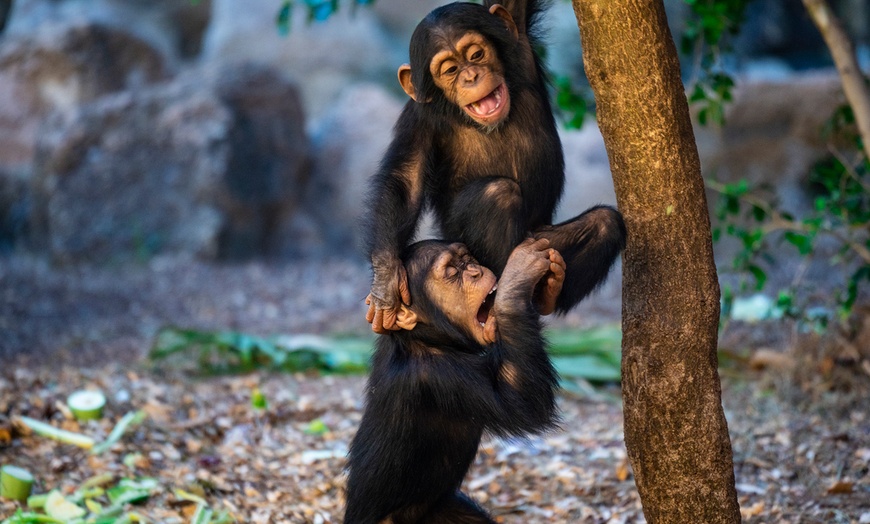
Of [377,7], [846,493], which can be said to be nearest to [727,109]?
[377,7]

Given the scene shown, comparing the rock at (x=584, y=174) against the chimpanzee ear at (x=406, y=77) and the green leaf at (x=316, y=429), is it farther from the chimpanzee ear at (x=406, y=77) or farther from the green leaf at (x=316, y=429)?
the chimpanzee ear at (x=406, y=77)

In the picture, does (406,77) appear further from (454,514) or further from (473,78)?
(454,514)

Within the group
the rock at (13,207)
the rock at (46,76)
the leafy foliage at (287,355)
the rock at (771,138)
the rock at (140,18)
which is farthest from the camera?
the rock at (140,18)

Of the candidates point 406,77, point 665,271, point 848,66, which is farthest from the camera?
point 848,66

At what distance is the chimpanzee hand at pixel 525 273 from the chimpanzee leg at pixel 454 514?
0.85 m

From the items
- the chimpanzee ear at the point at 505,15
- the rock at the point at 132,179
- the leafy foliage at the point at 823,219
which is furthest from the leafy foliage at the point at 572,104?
the rock at the point at 132,179

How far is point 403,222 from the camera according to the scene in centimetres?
316

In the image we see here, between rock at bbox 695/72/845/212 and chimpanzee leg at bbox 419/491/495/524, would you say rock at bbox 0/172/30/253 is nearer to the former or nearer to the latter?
rock at bbox 695/72/845/212

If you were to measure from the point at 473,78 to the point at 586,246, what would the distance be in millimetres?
683

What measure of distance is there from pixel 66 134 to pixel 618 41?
26.4ft

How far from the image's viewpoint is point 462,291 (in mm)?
2900

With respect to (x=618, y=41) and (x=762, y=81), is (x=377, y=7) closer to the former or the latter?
(x=762, y=81)

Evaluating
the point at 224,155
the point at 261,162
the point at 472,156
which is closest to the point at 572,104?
the point at 472,156

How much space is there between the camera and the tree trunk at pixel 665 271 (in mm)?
2592
